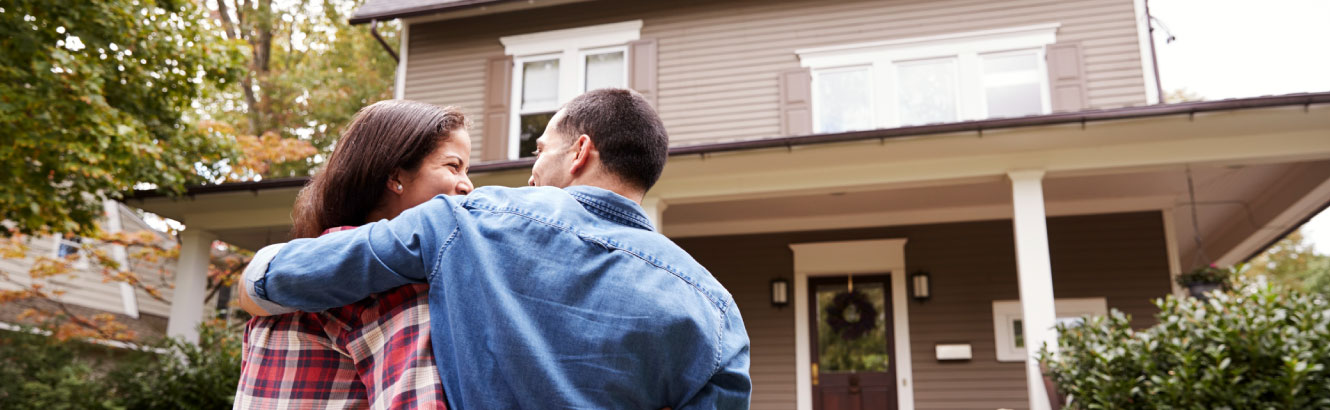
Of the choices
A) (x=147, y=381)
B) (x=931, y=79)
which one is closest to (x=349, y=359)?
(x=147, y=381)

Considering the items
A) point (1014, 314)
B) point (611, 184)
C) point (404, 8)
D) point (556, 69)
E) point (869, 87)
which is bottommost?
point (611, 184)

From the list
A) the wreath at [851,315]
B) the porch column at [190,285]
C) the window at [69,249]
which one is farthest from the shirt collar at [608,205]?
the window at [69,249]

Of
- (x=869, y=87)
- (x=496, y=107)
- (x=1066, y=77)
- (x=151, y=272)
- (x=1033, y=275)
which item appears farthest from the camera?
(x=151, y=272)

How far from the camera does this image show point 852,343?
9.23 metres

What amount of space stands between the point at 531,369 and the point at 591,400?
9cm

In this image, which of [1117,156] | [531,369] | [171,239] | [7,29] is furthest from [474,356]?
[171,239]

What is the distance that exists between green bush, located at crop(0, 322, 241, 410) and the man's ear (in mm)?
6891

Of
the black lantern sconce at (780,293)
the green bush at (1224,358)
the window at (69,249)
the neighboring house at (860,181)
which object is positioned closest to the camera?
the green bush at (1224,358)

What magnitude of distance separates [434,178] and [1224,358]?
16.1 feet

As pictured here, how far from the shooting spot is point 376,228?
1214 millimetres

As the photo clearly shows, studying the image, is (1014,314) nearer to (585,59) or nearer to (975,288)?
(975,288)

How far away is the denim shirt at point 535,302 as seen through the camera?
1.15 meters

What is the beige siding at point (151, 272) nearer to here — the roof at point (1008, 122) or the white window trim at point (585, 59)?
the white window trim at point (585, 59)

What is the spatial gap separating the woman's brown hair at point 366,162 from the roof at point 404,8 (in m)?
8.64
